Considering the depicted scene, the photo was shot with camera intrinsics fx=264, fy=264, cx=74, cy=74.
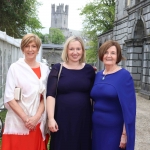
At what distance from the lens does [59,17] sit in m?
120

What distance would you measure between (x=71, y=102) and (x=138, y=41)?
41.8 feet

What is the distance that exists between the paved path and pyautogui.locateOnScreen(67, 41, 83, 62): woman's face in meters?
3.02

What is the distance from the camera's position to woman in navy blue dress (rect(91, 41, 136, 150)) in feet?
9.21

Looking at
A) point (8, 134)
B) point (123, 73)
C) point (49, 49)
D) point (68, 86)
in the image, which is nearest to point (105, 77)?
point (123, 73)

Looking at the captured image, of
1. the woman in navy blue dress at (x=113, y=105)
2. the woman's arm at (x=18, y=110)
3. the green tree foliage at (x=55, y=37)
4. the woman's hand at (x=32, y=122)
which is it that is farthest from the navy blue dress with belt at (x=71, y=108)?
the green tree foliage at (x=55, y=37)

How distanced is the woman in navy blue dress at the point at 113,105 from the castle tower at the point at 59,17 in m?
117

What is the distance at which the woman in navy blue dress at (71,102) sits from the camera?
2.97 m

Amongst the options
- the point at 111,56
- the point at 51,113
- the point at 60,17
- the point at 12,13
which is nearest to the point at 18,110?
the point at 51,113

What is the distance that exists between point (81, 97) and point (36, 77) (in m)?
0.56

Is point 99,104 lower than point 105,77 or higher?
lower

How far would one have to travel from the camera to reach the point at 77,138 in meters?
3.05

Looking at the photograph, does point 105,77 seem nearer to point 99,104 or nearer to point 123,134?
point 99,104

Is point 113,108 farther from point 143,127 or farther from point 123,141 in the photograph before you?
point 143,127

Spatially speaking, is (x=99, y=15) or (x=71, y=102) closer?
(x=71, y=102)
